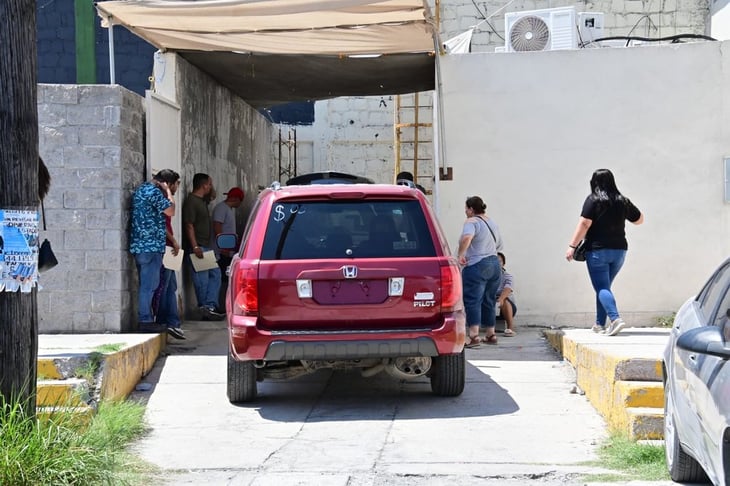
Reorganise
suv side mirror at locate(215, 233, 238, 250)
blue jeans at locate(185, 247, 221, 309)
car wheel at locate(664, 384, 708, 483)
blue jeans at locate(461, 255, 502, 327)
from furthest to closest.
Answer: blue jeans at locate(185, 247, 221, 309)
blue jeans at locate(461, 255, 502, 327)
suv side mirror at locate(215, 233, 238, 250)
car wheel at locate(664, 384, 708, 483)

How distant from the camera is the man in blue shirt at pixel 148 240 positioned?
9750mm

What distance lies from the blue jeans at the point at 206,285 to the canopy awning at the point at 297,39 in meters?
2.54

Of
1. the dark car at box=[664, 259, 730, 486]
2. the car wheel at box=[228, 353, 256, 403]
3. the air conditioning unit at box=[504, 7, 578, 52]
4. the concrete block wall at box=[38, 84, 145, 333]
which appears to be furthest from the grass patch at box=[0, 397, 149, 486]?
the air conditioning unit at box=[504, 7, 578, 52]

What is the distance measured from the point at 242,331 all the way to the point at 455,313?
5.37 ft

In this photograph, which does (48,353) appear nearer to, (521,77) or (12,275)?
(12,275)

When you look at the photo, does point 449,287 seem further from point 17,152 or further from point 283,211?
point 17,152

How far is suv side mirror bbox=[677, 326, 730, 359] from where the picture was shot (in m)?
4.06

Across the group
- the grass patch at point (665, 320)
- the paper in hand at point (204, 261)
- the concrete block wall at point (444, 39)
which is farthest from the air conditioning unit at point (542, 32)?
the paper in hand at point (204, 261)

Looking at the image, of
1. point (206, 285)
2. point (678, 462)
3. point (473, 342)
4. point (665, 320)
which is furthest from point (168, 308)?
point (678, 462)

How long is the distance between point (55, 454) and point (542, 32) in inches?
362

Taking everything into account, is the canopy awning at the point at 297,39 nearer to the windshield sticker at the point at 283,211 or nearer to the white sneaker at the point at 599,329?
the windshield sticker at the point at 283,211

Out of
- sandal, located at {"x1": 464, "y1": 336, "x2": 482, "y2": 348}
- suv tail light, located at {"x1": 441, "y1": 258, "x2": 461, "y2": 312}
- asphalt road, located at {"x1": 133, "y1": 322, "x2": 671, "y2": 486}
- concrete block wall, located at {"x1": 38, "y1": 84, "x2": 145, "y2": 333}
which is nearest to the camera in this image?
asphalt road, located at {"x1": 133, "y1": 322, "x2": 671, "y2": 486}

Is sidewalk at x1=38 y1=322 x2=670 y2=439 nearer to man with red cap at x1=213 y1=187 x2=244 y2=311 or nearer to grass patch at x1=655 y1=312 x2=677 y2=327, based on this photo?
grass patch at x1=655 y1=312 x2=677 y2=327

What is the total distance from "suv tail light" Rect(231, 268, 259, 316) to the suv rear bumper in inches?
2.7
